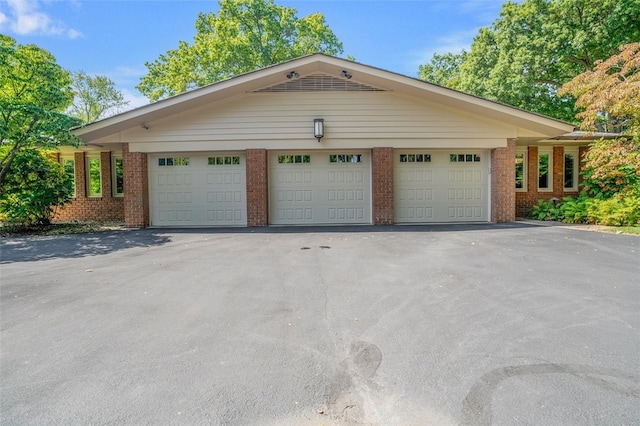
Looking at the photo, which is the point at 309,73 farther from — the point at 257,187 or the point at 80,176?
the point at 80,176

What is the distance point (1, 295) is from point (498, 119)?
11694 mm

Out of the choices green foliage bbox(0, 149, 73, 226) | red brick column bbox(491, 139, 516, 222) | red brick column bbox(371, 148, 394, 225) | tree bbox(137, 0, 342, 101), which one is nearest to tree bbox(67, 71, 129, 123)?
tree bbox(137, 0, 342, 101)

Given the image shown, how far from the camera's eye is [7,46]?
8758mm

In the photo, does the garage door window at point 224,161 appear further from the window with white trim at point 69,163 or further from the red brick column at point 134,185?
the window with white trim at point 69,163

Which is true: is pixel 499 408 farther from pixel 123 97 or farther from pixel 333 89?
pixel 123 97

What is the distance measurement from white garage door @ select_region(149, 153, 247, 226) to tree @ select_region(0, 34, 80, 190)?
2.50 metres

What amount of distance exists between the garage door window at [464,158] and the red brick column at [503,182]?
0.49 metres

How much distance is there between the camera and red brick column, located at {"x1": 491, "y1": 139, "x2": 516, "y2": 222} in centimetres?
1041

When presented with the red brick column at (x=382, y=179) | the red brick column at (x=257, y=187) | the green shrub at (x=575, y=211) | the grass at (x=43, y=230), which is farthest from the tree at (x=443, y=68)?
the grass at (x=43, y=230)

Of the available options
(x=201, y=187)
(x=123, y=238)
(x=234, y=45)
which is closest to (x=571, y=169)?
(x=201, y=187)

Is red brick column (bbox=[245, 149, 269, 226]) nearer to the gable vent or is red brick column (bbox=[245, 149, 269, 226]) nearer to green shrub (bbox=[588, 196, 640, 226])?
the gable vent

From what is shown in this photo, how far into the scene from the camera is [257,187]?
1019 cm

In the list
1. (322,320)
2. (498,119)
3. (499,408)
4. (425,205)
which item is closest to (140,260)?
(322,320)

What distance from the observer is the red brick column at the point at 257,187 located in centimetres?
1016
